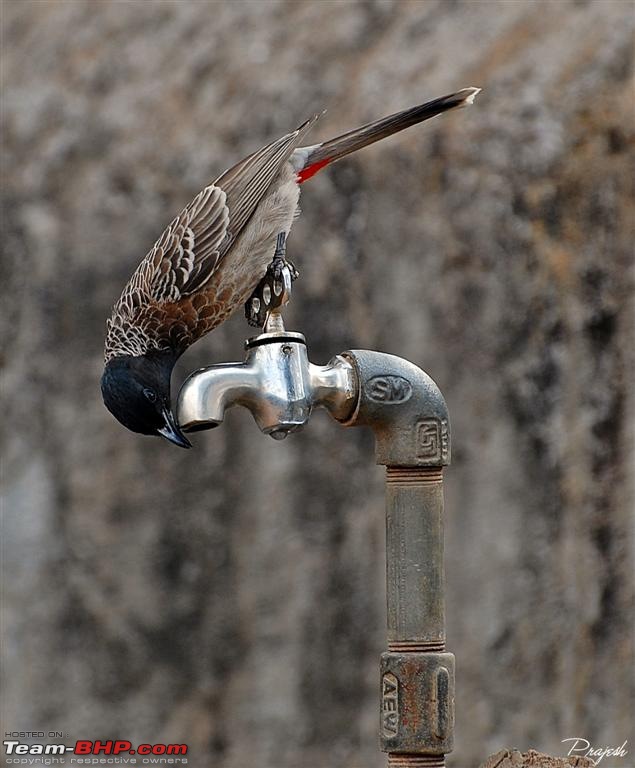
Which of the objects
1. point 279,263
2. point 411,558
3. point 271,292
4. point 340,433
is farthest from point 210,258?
point 340,433

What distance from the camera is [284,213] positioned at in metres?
3.06

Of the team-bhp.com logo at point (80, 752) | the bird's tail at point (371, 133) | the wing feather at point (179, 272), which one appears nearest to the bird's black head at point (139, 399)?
the wing feather at point (179, 272)

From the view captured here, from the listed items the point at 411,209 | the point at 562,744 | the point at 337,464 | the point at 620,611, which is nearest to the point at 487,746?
the point at 562,744

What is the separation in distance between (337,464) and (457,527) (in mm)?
429

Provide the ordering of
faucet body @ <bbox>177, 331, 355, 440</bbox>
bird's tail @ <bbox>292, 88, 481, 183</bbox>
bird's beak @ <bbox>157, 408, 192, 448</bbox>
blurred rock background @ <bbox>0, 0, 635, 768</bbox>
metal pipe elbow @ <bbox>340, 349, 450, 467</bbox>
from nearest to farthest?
faucet body @ <bbox>177, 331, 355, 440</bbox>
metal pipe elbow @ <bbox>340, 349, 450, 467</bbox>
bird's beak @ <bbox>157, 408, 192, 448</bbox>
bird's tail @ <bbox>292, 88, 481, 183</bbox>
blurred rock background @ <bbox>0, 0, 635, 768</bbox>

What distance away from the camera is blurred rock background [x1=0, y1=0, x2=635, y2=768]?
3.96 meters

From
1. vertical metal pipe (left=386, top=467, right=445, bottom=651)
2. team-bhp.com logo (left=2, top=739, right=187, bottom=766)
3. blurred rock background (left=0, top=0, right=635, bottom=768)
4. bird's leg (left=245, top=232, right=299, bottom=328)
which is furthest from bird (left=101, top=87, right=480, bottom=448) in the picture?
team-bhp.com logo (left=2, top=739, right=187, bottom=766)

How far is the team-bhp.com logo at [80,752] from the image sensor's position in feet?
13.2

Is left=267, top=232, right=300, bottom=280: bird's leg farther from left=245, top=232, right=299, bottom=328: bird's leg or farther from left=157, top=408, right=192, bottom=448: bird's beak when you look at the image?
left=157, top=408, right=192, bottom=448: bird's beak

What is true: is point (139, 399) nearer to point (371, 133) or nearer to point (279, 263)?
point (279, 263)

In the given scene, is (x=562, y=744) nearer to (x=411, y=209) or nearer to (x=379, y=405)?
(x=411, y=209)

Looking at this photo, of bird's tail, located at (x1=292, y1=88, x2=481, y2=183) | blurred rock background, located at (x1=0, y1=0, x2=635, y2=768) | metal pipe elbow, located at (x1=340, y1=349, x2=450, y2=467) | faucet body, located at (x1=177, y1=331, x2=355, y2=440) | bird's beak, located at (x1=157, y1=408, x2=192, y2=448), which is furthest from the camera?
blurred rock background, located at (x1=0, y1=0, x2=635, y2=768)

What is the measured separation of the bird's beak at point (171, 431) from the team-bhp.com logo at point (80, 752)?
1.83 meters

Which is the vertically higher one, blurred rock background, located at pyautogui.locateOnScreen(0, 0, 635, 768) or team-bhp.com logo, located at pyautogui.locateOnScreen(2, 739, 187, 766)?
blurred rock background, located at pyautogui.locateOnScreen(0, 0, 635, 768)
